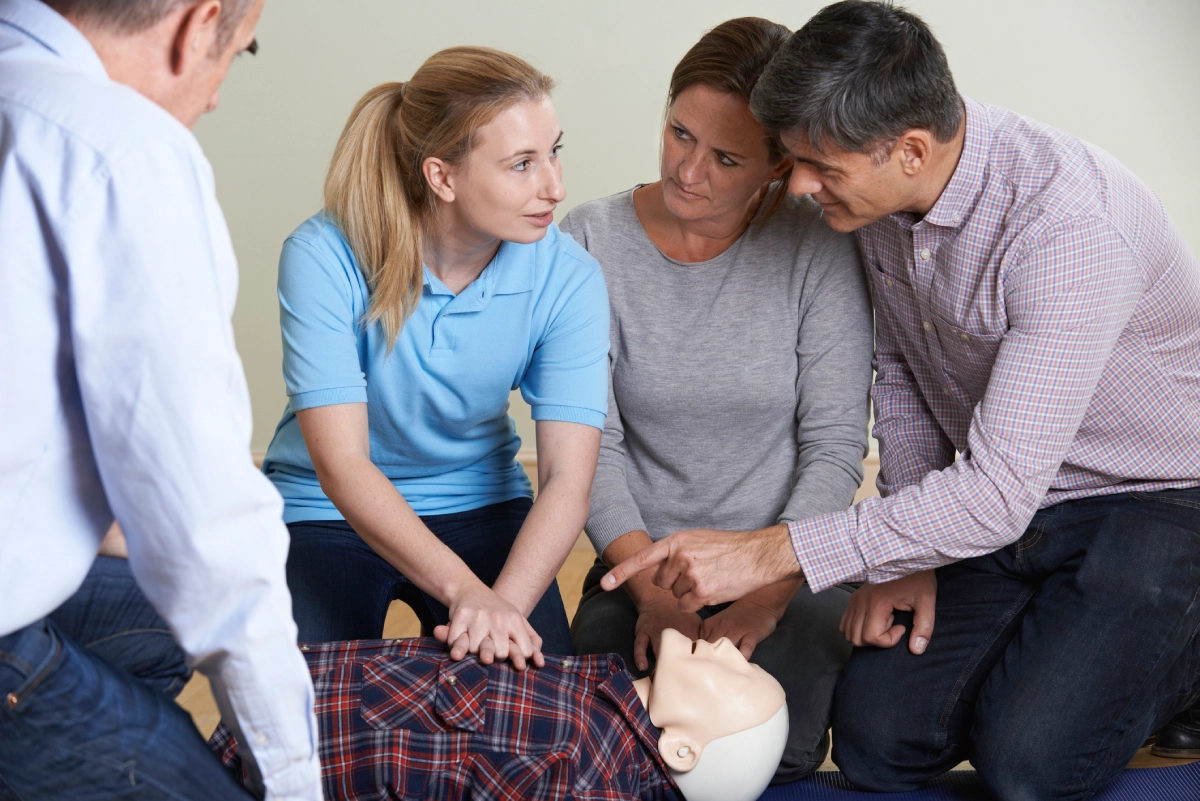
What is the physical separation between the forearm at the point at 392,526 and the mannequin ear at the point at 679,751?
34 cm

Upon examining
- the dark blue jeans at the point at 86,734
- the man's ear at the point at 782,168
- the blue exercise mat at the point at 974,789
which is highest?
the man's ear at the point at 782,168

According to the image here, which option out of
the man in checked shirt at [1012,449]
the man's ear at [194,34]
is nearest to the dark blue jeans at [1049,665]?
the man in checked shirt at [1012,449]

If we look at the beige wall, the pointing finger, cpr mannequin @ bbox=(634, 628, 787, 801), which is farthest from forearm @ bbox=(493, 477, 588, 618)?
the beige wall

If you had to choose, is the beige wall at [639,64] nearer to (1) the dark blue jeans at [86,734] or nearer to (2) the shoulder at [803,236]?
(2) the shoulder at [803,236]

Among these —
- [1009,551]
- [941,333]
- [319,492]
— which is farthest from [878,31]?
[319,492]

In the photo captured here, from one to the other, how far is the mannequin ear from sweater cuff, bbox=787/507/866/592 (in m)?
Result: 0.27

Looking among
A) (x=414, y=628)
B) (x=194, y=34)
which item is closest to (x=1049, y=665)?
(x=194, y=34)

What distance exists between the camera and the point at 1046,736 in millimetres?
1519

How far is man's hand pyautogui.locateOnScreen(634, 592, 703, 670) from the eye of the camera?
1.70 meters

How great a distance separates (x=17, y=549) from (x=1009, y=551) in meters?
1.38

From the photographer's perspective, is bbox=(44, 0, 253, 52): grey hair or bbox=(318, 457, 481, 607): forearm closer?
bbox=(44, 0, 253, 52): grey hair

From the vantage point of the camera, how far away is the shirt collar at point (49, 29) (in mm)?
828

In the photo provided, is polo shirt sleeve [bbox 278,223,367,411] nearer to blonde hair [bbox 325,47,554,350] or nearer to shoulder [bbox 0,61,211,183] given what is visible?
blonde hair [bbox 325,47,554,350]

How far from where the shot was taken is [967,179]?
1556 mm
